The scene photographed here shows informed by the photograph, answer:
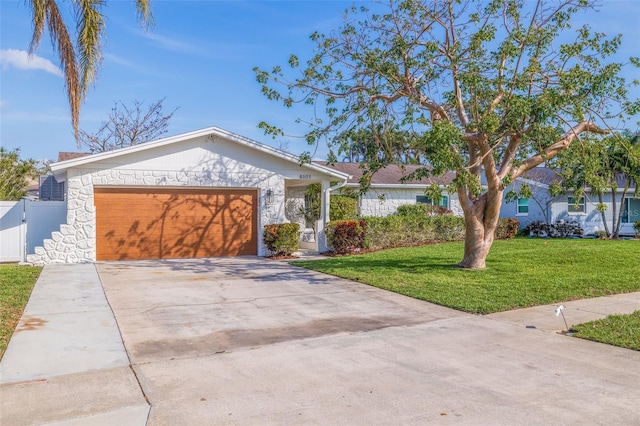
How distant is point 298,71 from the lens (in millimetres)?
12891

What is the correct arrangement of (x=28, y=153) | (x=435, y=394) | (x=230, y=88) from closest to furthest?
(x=435, y=394) → (x=230, y=88) → (x=28, y=153)

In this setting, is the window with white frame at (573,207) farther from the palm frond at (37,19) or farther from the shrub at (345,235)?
the palm frond at (37,19)

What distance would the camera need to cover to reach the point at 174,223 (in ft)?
53.8

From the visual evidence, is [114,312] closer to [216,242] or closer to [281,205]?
[216,242]

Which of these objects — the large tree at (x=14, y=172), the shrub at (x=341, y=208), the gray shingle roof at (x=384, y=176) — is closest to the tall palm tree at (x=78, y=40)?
the shrub at (x=341, y=208)

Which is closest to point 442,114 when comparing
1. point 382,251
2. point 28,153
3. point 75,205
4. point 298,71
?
point 298,71

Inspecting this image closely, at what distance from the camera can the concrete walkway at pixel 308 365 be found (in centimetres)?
442

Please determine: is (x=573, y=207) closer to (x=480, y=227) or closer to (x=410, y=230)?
(x=410, y=230)

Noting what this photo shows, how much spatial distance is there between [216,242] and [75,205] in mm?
4406

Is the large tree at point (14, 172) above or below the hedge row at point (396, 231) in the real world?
above

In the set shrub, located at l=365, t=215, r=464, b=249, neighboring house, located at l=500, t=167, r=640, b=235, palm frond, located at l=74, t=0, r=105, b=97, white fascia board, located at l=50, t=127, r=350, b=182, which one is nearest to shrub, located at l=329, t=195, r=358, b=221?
shrub, located at l=365, t=215, r=464, b=249

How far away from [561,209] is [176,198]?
18987 mm

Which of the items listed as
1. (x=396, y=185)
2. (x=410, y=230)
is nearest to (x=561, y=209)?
(x=396, y=185)

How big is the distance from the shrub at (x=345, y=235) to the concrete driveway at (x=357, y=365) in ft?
24.4
